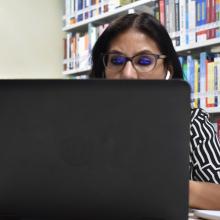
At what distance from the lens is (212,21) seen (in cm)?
214

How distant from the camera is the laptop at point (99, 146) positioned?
632mm

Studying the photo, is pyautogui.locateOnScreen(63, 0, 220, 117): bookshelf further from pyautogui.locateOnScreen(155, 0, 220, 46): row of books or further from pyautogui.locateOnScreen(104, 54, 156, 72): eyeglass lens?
pyautogui.locateOnScreen(104, 54, 156, 72): eyeglass lens

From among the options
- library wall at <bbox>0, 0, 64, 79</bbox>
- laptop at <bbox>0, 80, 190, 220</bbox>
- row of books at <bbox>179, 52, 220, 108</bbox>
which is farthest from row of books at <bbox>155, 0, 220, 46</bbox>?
laptop at <bbox>0, 80, 190, 220</bbox>

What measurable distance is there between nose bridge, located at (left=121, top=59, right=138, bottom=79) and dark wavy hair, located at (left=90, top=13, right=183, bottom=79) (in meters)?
0.15

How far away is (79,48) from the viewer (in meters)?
2.98

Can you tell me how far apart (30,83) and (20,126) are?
0.07 m

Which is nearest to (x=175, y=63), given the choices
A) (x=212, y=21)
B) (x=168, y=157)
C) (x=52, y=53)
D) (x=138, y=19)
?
(x=138, y=19)

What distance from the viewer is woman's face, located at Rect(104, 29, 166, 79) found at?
143 centimetres

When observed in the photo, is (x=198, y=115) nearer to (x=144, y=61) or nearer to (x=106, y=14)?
(x=144, y=61)

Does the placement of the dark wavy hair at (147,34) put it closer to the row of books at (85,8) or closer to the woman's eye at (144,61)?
the woman's eye at (144,61)

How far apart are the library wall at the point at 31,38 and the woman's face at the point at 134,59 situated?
156cm

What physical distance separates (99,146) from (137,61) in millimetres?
843

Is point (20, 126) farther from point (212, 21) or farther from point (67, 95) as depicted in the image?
point (212, 21)

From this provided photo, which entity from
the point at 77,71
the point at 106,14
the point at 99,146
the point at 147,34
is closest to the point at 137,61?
the point at 147,34
